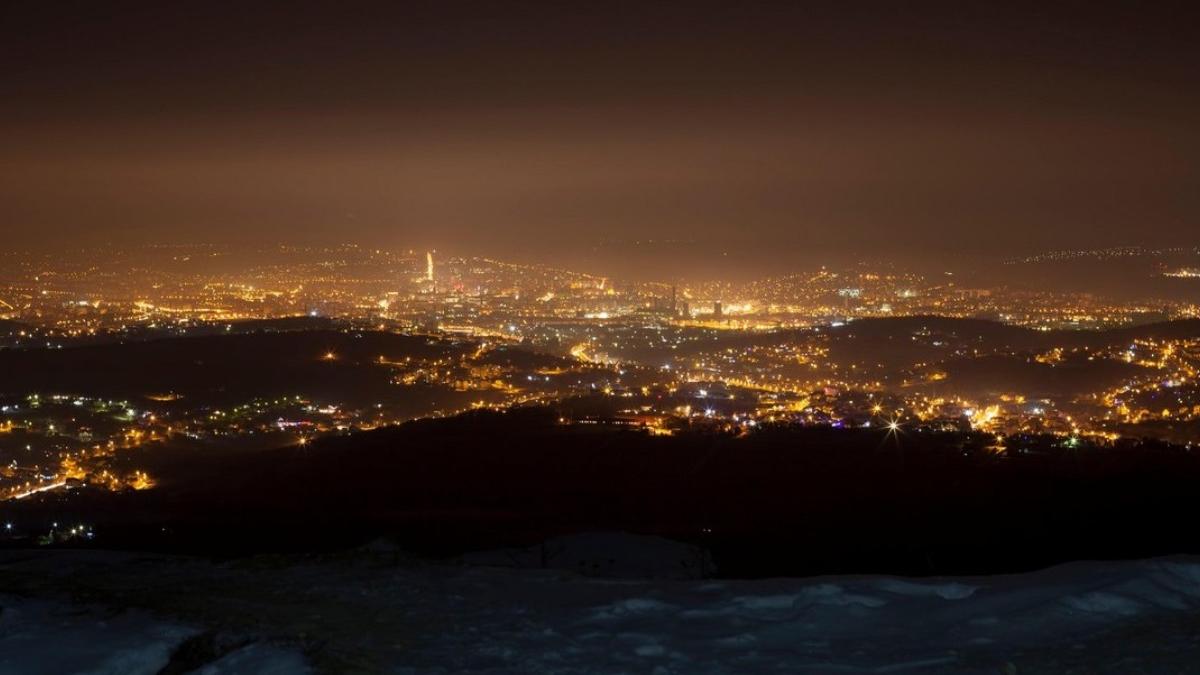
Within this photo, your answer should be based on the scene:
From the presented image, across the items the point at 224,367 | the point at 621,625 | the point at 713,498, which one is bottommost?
the point at 224,367

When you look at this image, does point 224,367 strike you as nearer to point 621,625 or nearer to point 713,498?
point 713,498

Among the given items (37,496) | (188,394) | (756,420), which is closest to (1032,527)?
(756,420)

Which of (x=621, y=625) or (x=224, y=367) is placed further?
(x=224, y=367)

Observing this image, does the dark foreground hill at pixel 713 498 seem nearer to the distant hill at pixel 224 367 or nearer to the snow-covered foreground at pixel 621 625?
the snow-covered foreground at pixel 621 625

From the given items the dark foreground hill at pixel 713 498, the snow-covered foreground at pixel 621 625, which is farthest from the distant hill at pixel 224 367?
the snow-covered foreground at pixel 621 625

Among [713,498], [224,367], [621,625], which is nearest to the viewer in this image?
[621,625]

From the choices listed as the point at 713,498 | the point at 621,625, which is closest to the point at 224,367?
the point at 713,498

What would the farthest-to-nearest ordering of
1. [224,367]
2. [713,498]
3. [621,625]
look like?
[224,367] < [713,498] < [621,625]
